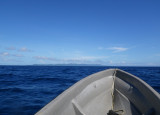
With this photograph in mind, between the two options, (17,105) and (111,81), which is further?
(17,105)

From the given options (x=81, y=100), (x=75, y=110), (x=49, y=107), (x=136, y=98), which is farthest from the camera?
(x=136, y=98)

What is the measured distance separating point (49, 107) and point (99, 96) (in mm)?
2075

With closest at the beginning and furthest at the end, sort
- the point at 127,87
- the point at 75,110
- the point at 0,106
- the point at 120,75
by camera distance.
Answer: the point at 75,110, the point at 127,87, the point at 120,75, the point at 0,106

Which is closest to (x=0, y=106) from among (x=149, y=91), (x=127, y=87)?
(x=127, y=87)

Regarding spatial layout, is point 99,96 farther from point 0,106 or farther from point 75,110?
point 0,106

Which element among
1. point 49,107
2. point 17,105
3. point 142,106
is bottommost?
point 17,105

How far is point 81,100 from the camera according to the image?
11.3 ft

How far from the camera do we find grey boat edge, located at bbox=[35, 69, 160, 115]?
119 inches

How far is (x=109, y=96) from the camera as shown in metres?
4.29

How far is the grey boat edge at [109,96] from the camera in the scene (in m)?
3.01

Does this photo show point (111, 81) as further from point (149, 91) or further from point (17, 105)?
point (17, 105)

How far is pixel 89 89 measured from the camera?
3807 mm

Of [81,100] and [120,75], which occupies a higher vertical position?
[120,75]

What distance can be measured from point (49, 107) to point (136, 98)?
2.50 meters
